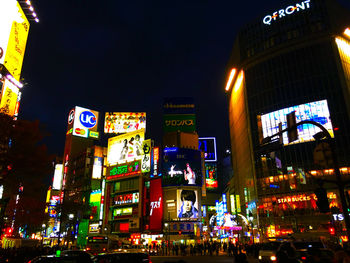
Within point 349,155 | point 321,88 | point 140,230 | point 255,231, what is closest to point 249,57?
point 321,88

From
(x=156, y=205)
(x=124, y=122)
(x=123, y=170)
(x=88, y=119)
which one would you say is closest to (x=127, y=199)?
(x=123, y=170)

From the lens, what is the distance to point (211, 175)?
115188 millimetres

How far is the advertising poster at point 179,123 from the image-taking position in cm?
7425

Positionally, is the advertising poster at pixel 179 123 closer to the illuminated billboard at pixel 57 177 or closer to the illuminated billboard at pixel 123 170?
the illuminated billboard at pixel 123 170

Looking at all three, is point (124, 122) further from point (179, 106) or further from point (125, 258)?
point (125, 258)

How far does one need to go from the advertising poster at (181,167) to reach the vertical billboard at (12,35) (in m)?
40.1

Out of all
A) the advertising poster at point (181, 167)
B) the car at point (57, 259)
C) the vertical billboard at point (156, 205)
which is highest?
the advertising poster at point (181, 167)

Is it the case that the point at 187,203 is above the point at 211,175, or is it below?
below

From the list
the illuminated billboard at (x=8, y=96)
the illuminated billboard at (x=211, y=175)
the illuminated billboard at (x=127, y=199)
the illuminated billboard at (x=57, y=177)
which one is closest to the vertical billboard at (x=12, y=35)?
the illuminated billboard at (x=8, y=96)

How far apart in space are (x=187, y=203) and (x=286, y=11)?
49851mm

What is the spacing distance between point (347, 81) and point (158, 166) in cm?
4532

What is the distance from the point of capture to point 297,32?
65000 millimetres

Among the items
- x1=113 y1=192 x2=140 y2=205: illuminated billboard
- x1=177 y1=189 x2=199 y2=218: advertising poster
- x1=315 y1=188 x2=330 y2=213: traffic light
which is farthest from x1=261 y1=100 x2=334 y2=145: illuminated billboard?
x1=315 y1=188 x2=330 y2=213: traffic light

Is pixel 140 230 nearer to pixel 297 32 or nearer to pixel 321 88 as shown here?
pixel 321 88
